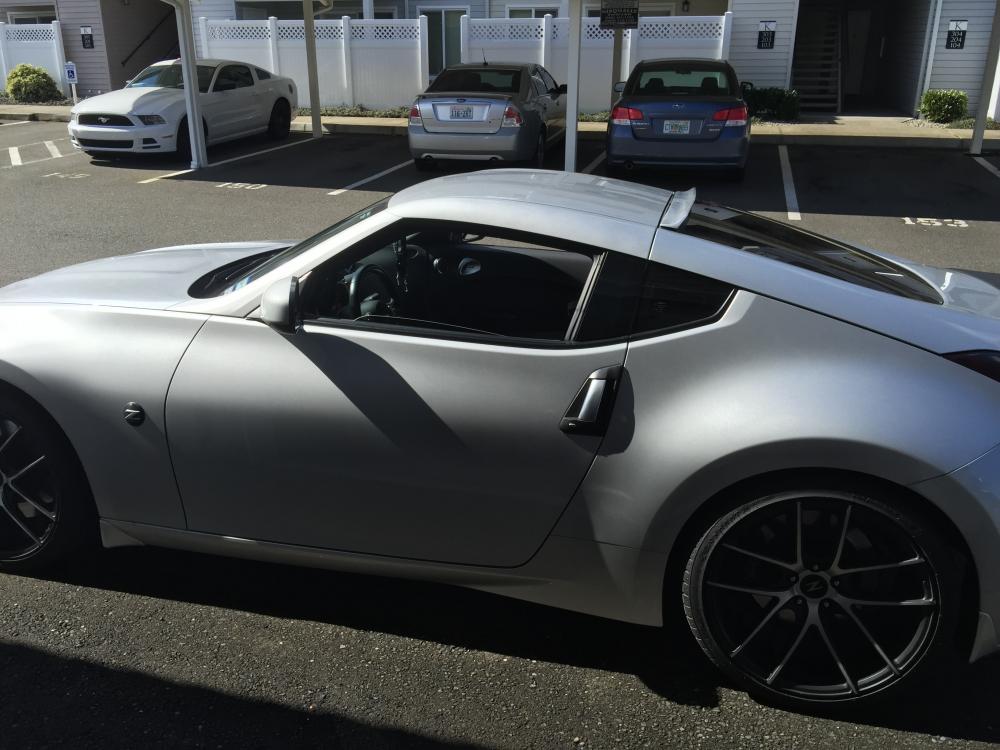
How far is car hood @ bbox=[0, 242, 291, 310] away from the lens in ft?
10.3

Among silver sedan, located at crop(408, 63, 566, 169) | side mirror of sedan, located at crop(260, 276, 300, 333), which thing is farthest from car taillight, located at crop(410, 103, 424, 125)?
side mirror of sedan, located at crop(260, 276, 300, 333)

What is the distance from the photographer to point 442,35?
73.9 feet

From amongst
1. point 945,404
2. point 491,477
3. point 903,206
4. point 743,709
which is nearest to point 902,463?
point 945,404

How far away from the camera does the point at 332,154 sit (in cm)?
1497

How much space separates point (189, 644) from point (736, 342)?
2018 millimetres

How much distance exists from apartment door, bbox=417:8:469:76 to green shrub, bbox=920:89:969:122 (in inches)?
437

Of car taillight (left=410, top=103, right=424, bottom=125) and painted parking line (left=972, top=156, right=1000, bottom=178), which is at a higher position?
car taillight (left=410, top=103, right=424, bottom=125)

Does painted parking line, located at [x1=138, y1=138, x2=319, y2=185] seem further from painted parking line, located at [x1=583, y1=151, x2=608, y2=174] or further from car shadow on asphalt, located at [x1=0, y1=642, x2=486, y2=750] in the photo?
car shadow on asphalt, located at [x1=0, y1=642, x2=486, y2=750]

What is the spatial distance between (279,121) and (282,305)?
15.2 meters

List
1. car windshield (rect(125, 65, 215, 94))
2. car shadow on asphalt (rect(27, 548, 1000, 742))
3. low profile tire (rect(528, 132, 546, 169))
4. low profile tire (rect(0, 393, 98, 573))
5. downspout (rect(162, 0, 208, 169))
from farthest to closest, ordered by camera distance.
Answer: car windshield (rect(125, 65, 215, 94)), downspout (rect(162, 0, 208, 169)), low profile tire (rect(528, 132, 546, 169)), low profile tire (rect(0, 393, 98, 573)), car shadow on asphalt (rect(27, 548, 1000, 742))

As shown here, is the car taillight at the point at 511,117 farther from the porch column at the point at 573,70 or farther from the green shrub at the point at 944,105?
the green shrub at the point at 944,105

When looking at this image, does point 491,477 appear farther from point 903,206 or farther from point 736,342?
point 903,206

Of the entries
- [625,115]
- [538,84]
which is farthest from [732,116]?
[538,84]

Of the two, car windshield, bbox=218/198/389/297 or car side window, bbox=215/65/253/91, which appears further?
car side window, bbox=215/65/253/91
